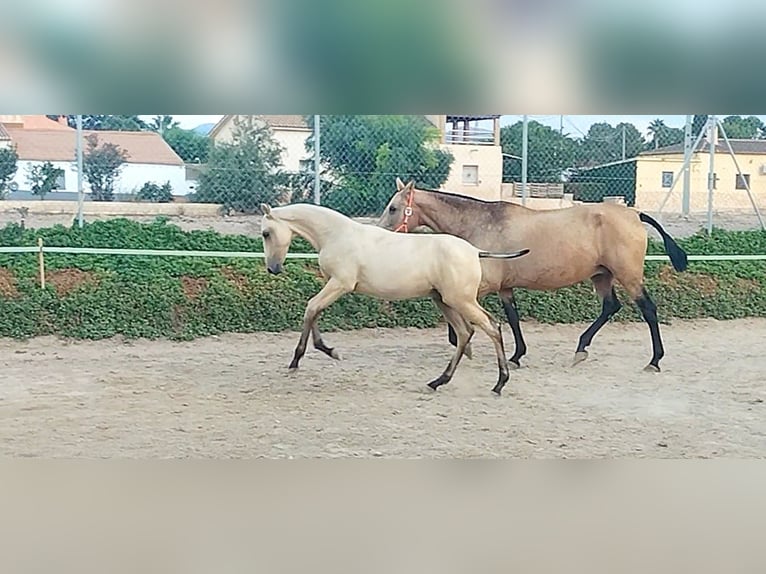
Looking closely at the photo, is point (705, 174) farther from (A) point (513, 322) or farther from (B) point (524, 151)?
(A) point (513, 322)

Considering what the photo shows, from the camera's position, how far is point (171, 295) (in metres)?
5.88

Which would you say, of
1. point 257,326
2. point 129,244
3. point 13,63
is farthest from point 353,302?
point 13,63

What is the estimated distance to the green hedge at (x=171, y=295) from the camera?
19.0ft

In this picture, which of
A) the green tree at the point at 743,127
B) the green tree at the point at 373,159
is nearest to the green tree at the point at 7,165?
the green tree at the point at 373,159

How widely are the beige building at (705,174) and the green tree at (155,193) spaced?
11.6ft

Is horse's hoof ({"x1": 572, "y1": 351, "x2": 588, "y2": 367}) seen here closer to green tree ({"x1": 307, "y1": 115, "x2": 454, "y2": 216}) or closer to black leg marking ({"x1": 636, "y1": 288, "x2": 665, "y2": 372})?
black leg marking ({"x1": 636, "y1": 288, "x2": 665, "y2": 372})

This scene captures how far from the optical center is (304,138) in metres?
5.88

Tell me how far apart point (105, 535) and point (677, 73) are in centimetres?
218

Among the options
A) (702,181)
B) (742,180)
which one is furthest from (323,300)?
(742,180)

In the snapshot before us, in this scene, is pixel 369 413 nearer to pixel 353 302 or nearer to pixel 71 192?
pixel 353 302

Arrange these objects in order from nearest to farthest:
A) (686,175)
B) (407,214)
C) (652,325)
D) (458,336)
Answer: (458,336)
(407,214)
(652,325)
(686,175)

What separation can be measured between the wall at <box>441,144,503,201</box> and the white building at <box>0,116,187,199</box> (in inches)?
75.8

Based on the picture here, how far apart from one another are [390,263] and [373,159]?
1.98 m

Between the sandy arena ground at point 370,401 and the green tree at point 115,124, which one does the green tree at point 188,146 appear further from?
the sandy arena ground at point 370,401
